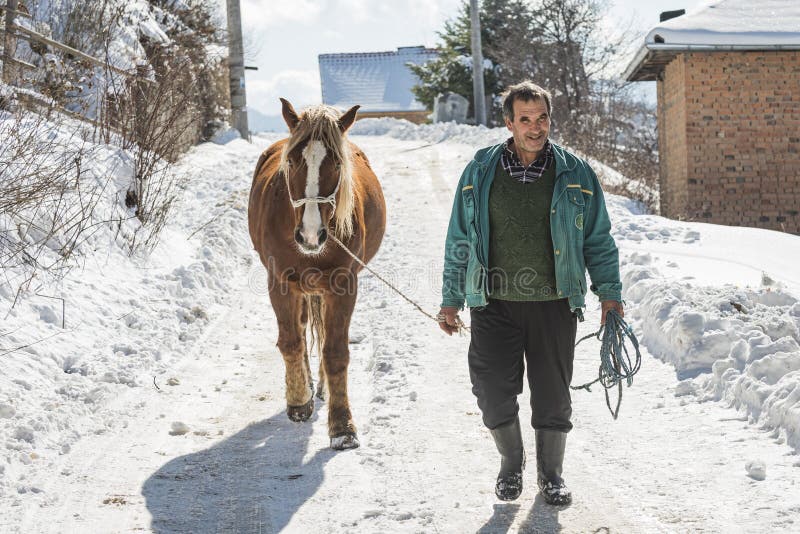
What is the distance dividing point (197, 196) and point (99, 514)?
9.16m

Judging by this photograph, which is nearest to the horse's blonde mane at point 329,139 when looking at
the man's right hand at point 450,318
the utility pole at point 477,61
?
the man's right hand at point 450,318

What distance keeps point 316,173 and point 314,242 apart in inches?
15.9

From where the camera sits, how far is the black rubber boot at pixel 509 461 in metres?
3.88

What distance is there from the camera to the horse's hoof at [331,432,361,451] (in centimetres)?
479

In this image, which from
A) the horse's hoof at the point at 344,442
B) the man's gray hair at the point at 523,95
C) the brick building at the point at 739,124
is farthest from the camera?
the brick building at the point at 739,124

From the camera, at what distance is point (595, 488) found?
406 cm

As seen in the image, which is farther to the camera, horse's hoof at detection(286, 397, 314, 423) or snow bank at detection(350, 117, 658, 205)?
snow bank at detection(350, 117, 658, 205)

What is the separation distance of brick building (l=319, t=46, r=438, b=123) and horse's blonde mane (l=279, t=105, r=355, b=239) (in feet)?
145

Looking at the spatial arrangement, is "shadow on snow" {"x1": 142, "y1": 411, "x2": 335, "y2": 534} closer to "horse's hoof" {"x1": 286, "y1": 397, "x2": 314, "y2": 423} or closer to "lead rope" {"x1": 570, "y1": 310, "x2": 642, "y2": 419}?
"horse's hoof" {"x1": 286, "y1": 397, "x2": 314, "y2": 423}

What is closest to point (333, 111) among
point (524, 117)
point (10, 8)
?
point (524, 117)

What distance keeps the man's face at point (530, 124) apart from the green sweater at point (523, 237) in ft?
0.51

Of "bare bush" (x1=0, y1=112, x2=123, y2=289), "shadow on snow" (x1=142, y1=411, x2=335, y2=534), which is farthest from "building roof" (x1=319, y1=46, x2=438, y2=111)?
"shadow on snow" (x1=142, y1=411, x2=335, y2=534)

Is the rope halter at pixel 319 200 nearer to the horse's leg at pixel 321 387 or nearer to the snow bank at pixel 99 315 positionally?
the horse's leg at pixel 321 387

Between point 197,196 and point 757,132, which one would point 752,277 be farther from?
point 197,196
